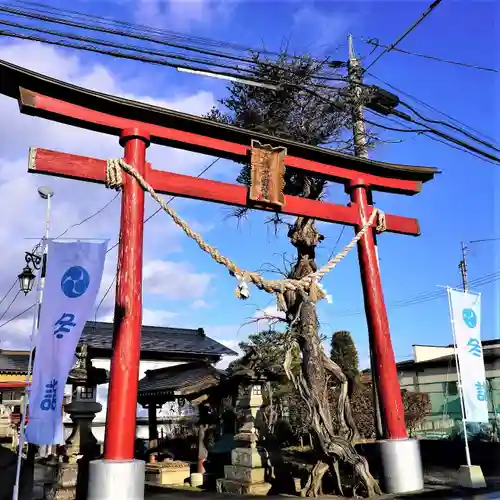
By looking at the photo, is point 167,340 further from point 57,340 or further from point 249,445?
point 57,340

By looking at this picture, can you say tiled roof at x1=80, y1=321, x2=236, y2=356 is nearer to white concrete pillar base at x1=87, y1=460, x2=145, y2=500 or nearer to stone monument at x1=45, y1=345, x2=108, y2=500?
stone monument at x1=45, y1=345, x2=108, y2=500

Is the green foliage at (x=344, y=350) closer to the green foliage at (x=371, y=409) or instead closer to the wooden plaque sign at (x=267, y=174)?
the green foliage at (x=371, y=409)

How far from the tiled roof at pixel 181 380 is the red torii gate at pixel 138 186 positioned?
24.1ft

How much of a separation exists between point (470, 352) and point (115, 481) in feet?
22.9

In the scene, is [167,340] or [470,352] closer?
[470,352]

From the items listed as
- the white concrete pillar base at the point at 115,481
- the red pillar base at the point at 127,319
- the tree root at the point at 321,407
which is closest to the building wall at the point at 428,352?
the tree root at the point at 321,407

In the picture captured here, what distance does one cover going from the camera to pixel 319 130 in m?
13.9

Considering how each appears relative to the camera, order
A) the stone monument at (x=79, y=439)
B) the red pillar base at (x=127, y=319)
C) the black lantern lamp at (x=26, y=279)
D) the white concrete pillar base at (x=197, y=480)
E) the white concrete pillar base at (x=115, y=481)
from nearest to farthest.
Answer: the white concrete pillar base at (x=115, y=481) < the red pillar base at (x=127, y=319) < the stone monument at (x=79, y=439) < the black lantern lamp at (x=26, y=279) < the white concrete pillar base at (x=197, y=480)

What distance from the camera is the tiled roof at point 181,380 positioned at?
1447cm

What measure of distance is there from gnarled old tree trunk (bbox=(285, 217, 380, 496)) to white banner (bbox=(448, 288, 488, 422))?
2340 millimetres

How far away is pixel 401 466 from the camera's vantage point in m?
7.50

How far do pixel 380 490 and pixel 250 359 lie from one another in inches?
217

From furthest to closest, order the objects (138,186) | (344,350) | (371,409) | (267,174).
Answer: (344,350) → (371,409) → (267,174) → (138,186)

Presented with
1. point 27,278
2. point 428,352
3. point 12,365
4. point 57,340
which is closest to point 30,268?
point 27,278
